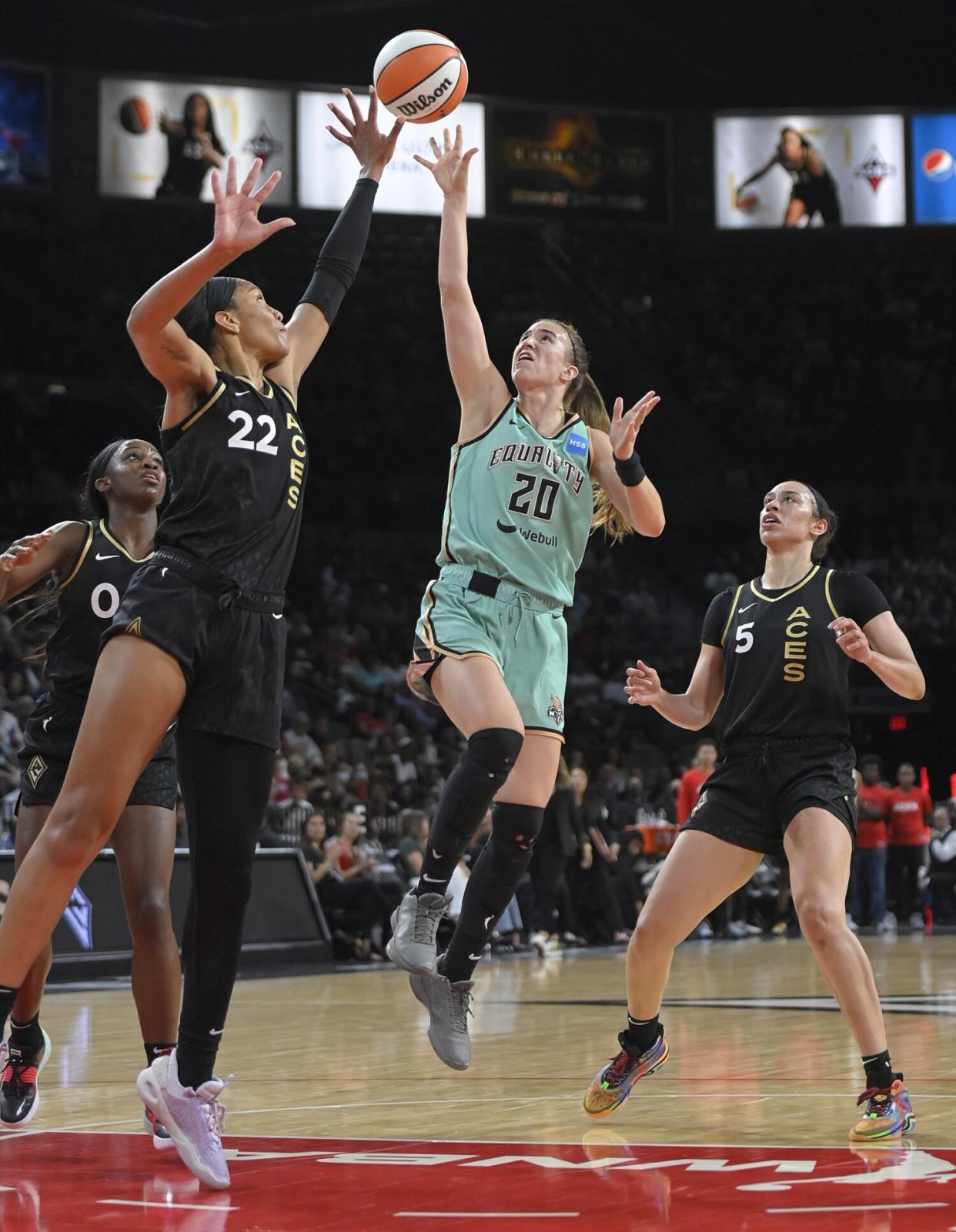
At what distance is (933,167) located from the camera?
96.4ft

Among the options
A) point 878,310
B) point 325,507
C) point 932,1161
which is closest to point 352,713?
point 325,507

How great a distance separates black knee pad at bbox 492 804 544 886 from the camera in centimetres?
516

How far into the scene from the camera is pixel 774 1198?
378 centimetres

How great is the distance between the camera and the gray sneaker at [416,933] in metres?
4.95

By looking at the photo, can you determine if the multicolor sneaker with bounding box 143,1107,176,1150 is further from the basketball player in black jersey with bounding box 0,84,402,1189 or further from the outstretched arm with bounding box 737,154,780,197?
the outstretched arm with bounding box 737,154,780,197

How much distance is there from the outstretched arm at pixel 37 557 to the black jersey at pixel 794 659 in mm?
2271

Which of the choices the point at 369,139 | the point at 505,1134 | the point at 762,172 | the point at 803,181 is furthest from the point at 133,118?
the point at 505,1134

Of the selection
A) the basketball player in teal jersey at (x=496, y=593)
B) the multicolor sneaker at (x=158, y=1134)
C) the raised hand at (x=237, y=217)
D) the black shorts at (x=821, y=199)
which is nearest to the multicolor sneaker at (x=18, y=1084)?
the multicolor sneaker at (x=158, y=1134)

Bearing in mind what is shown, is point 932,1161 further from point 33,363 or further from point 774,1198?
point 33,363

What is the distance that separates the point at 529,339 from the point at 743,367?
79.1 feet

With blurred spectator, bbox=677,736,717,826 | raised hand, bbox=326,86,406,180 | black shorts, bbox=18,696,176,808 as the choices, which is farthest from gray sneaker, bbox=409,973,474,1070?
blurred spectator, bbox=677,736,717,826

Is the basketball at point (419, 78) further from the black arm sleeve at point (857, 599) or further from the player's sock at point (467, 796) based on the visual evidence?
the player's sock at point (467, 796)

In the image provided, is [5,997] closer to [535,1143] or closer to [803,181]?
[535,1143]

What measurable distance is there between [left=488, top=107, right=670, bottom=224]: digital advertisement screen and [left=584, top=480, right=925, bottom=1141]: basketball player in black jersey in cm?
2420
